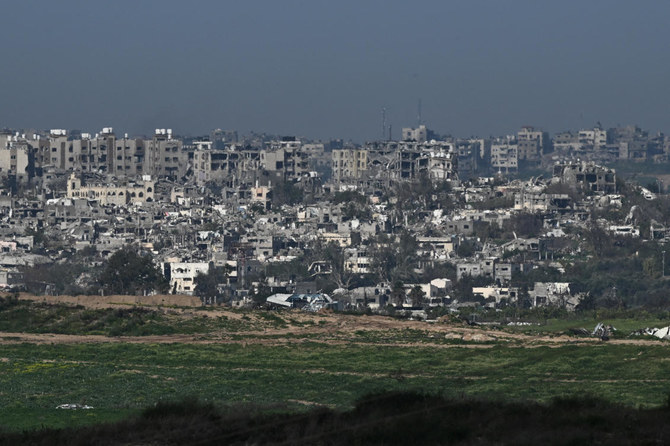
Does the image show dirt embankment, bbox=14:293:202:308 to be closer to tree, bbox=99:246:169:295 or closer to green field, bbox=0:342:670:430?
green field, bbox=0:342:670:430

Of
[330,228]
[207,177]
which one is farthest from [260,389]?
[207,177]

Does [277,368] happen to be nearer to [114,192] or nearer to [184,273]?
[184,273]

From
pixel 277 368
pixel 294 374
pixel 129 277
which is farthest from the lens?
pixel 129 277

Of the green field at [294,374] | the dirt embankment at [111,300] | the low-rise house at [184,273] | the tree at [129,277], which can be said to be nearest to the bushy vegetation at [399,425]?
the green field at [294,374]

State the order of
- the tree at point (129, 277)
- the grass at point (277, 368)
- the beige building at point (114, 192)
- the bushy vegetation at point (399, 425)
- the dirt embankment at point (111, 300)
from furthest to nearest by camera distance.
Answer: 1. the beige building at point (114, 192)
2. the tree at point (129, 277)
3. the dirt embankment at point (111, 300)
4. the grass at point (277, 368)
5. the bushy vegetation at point (399, 425)

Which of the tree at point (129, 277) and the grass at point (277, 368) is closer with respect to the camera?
the grass at point (277, 368)

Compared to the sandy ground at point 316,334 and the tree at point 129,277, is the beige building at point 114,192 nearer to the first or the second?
the tree at point 129,277

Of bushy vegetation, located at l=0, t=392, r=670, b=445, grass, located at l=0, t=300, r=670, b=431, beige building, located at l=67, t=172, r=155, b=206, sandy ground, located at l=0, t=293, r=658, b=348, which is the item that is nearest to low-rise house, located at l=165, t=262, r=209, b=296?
beige building, located at l=67, t=172, r=155, b=206

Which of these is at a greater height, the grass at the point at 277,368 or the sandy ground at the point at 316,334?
the sandy ground at the point at 316,334

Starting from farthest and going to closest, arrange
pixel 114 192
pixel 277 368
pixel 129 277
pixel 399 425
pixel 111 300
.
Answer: pixel 114 192
pixel 129 277
pixel 111 300
pixel 277 368
pixel 399 425

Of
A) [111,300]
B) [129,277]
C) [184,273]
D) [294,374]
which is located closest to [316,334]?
[294,374]
